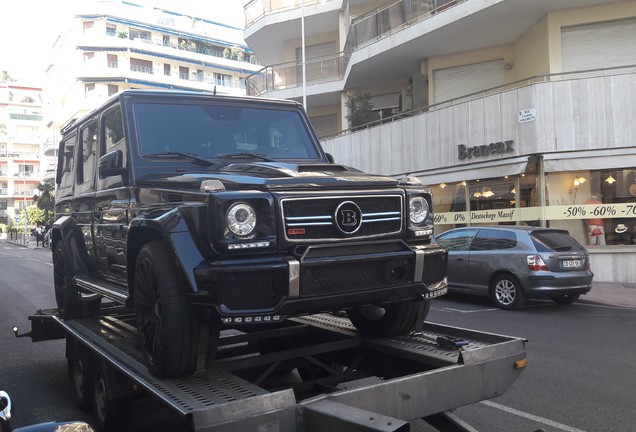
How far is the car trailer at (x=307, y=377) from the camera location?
271 cm

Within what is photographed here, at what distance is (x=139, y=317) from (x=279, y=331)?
1.04 metres

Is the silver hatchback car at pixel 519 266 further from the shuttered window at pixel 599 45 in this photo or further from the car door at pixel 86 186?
the shuttered window at pixel 599 45

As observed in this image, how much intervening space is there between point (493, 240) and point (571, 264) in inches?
59.5

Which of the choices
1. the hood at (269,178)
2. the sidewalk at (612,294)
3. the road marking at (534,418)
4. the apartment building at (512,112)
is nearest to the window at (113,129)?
the hood at (269,178)

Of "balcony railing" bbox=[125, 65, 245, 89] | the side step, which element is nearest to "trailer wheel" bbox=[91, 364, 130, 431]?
the side step

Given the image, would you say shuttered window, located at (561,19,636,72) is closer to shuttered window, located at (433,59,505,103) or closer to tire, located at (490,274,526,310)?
shuttered window, located at (433,59,505,103)

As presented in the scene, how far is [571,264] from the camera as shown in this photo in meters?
10.9

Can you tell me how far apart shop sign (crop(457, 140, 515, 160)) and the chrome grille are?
13.3 metres

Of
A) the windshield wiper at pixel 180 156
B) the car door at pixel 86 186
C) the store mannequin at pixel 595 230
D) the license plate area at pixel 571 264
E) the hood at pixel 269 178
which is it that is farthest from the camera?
the store mannequin at pixel 595 230

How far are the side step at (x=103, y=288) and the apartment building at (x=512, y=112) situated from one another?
508 inches

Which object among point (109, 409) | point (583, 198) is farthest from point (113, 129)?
point (583, 198)

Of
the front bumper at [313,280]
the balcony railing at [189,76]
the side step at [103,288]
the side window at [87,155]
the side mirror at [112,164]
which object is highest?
the balcony railing at [189,76]

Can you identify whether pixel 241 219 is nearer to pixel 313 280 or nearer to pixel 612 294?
pixel 313 280

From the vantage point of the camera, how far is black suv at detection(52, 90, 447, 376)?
328 cm
